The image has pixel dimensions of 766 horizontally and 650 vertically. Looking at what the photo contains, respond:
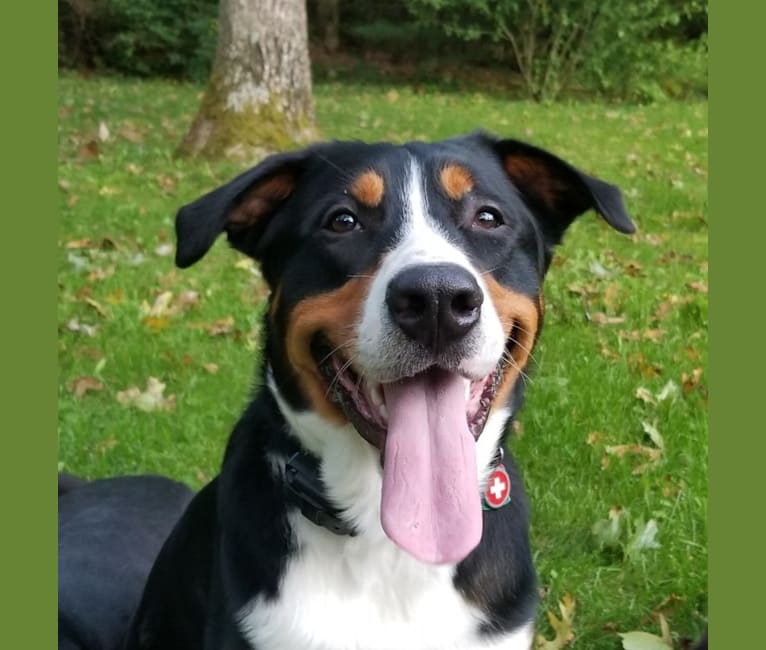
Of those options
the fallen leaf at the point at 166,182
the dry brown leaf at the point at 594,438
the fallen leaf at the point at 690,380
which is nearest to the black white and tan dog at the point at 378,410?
the dry brown leaf at the point at 594,438

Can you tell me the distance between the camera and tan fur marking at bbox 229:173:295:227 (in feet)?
9.96

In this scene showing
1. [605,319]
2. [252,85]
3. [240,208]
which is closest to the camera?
[240,208]

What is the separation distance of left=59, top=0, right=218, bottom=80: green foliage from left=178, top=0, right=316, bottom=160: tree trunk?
13.2m

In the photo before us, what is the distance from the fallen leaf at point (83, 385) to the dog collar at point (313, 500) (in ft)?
9.24

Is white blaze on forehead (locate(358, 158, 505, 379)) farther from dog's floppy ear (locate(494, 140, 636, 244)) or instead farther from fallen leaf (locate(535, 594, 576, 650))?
fallen leaf (locate(535, 594, 576, 650))

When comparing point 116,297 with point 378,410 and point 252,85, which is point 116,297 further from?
point 378,410

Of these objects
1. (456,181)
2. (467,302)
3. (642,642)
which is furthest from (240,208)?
(642,642)

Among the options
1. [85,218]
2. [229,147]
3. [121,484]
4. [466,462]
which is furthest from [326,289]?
[229,147]

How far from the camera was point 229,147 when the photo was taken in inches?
370

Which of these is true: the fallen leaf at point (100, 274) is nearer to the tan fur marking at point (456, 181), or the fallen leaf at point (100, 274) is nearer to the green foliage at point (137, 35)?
the tan fur marking at point (456, 181)

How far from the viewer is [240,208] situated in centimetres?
304

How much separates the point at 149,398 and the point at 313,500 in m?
2.65

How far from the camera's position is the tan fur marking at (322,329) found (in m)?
2.66

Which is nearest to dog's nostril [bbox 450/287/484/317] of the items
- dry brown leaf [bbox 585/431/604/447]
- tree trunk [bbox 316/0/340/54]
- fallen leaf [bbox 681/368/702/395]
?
dry brown leaf [bbox 585/431/604/447]
